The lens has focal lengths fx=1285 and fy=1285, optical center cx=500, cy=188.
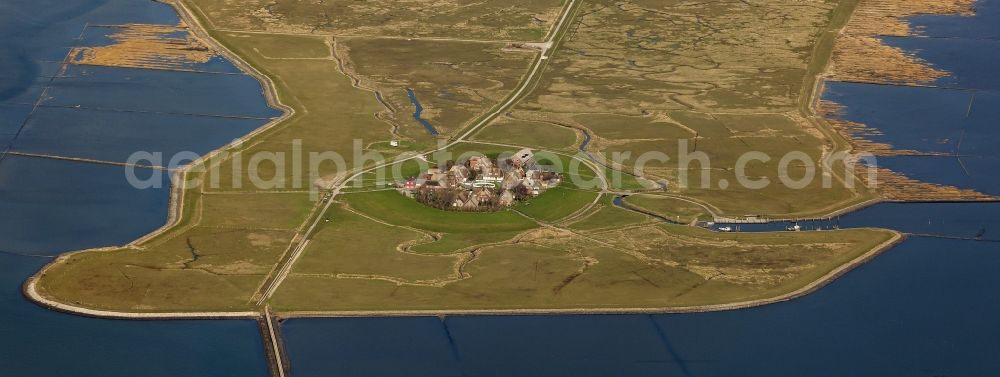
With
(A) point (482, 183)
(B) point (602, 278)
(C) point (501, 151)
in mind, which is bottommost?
(B) point (602, 278)

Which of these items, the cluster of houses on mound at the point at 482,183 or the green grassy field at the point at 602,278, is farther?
the cluster of houses on mound at the point at 482,183

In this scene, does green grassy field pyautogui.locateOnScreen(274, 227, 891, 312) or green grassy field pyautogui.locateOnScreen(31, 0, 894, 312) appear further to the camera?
green grassy field pyautogui.locateOnScreen(31, 0, 894, 312)

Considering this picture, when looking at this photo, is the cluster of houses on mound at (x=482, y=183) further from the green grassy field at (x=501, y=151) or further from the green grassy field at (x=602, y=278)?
the green grassy field at (x=602, y=278)

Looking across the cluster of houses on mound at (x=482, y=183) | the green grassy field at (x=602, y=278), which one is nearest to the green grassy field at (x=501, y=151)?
the green grassy field at (x=602, y=278)

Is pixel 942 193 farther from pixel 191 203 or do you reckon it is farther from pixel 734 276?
pixel 191 203

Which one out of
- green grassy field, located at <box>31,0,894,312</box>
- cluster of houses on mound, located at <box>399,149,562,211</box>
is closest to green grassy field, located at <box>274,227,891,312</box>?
green grassy field, located at <box>31,0,894,312</box>

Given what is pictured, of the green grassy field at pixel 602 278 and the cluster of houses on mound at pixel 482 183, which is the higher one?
the cluster of houses on mound at pixel 482 183

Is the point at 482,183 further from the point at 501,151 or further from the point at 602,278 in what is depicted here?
the point at 602,278

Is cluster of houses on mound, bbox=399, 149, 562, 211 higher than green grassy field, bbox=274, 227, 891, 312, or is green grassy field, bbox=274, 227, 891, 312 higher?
cluster of houses on mound, bbox=399, 149, 562, 211

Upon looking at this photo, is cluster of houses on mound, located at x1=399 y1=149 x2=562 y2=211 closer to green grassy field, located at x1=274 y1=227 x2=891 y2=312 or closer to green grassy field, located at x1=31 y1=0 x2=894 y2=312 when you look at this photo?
green grassy field, located at x1=31 y1=0 x2=894 y2=312

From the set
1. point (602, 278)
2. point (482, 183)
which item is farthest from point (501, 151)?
point (602, 278)
